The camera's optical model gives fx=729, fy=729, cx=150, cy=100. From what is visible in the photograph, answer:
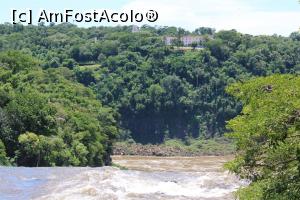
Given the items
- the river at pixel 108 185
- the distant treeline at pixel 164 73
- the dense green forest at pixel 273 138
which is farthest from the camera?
the distant treeline at pixel 164 73

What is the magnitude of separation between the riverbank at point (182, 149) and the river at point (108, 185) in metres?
75.5

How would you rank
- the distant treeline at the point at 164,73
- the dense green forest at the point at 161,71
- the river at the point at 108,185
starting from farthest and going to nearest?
the distant treeline at the point at 164,73 → the dense green forest at the point at 161,71 → the river at the point at 108,185

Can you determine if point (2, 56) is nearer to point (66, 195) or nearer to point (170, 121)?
point (66, 195)

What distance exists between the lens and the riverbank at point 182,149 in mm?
120625

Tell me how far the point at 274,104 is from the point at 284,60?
154332mm

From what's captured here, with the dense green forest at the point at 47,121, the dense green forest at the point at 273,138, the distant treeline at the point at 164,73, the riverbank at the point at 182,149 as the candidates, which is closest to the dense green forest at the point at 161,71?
the distant treeline at the point at 164,73

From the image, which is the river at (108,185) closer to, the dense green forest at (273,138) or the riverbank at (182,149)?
the dense green forest at (273,138)

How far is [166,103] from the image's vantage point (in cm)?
15762

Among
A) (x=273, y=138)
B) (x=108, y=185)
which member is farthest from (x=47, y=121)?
(x=273, y=138)

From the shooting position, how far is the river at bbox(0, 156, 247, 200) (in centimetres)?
3350

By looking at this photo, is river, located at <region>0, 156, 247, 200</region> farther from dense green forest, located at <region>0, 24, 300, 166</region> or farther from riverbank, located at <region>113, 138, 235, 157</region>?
dense green forest, located at <region>0, 24, 300, 166</region>

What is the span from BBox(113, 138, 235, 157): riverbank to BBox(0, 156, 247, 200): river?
75.5 m

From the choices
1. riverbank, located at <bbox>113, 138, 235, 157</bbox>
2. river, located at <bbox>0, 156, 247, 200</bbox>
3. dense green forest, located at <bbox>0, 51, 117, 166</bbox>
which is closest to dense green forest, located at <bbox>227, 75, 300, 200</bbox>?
river, located at <bbox>0, 156, 247, 200</bbox>

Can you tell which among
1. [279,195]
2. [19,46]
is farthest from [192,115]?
[279,195]
